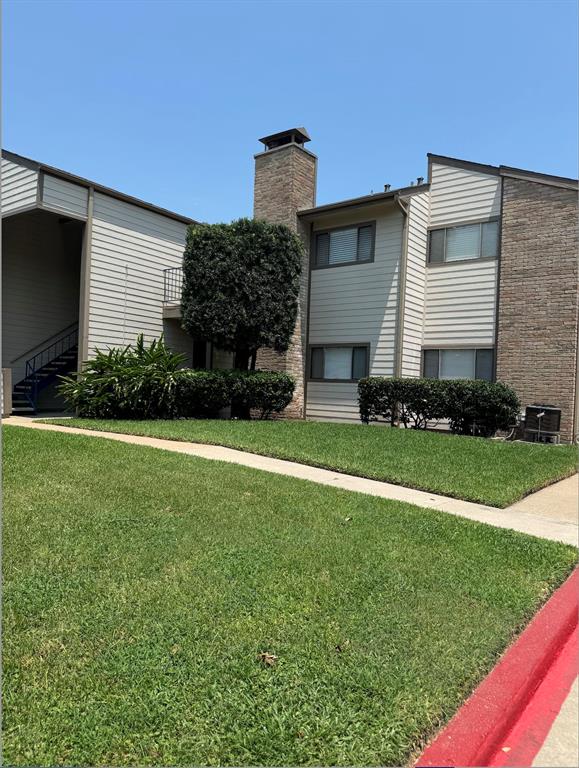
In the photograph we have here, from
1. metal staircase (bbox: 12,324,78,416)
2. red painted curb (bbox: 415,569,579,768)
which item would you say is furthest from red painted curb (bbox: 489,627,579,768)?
metal staircase (bbox: 12,324,78,416)

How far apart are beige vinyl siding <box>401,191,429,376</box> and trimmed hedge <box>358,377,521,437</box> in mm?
1629

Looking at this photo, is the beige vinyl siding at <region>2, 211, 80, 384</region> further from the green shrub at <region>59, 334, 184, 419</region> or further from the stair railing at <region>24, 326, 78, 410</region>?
the green shrub at <region>59, 334, 184, 419</region>

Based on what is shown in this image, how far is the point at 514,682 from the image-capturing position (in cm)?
310

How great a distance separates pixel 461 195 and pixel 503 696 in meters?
15.0

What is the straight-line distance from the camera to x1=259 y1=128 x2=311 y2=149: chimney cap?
17391 mm

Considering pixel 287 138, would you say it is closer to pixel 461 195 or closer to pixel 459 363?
pixel 461 195

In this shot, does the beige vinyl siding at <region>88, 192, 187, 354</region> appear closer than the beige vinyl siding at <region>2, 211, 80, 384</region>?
Yes

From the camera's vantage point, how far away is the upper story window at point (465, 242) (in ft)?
49.9

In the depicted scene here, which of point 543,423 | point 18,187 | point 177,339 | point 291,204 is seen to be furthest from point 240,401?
point 18,187

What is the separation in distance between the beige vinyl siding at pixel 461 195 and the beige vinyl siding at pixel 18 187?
10.6 metres

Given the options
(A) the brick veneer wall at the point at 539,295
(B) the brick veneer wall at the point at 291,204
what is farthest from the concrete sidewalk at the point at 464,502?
(B) the brick veneer wall at the point at 291,204

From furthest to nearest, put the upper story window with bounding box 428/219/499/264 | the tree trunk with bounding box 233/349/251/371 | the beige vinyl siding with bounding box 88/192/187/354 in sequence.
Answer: the tree trunk with bounding box 233/349/251/371, the upper story window with bounding box 428/219/499/264, the beige vinyl siding with bounding box 88/192/187/354

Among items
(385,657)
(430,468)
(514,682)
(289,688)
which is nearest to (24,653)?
(289,688)

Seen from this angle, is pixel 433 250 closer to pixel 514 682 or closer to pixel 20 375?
pixel 20 375
